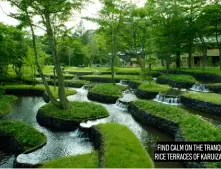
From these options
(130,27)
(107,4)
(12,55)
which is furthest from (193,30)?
(12,55)

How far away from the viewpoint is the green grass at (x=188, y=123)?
16734 mm

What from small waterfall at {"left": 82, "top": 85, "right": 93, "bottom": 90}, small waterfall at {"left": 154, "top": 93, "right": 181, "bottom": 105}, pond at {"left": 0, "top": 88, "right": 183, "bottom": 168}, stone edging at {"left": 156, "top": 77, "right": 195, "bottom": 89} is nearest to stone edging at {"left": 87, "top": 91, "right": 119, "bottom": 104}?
pond at {"left": 0, "top": 88, "right": 183, "bottom": 168}

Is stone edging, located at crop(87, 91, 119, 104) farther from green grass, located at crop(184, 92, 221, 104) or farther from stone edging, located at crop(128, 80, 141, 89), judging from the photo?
stone edging, located at crop(128, 80, 141, 89)

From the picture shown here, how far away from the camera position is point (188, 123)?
1967 cm

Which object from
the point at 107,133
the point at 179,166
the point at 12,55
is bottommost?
the point at 179,166

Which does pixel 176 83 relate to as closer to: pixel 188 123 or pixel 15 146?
pixel 188 123

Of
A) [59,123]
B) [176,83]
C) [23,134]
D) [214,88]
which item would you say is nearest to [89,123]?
[59,123]

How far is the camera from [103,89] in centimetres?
3578

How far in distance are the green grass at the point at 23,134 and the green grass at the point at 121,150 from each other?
13.4ft

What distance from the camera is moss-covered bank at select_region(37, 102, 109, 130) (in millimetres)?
22781

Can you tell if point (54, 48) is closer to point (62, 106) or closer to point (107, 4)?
point (62, 106)

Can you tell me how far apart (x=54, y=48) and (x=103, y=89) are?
12056mm

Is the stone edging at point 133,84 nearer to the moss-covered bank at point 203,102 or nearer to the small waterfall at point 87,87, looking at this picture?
the small waterfall at point 87,87

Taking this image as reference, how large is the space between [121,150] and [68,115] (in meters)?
9.50
